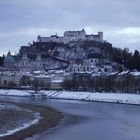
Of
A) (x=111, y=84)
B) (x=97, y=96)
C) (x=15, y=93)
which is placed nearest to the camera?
(x=97, y=96)

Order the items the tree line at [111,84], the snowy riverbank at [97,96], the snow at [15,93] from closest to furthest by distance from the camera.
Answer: the snowy riverbank at [97,96] < the tree line at [111,84] < the snow at [15,93]

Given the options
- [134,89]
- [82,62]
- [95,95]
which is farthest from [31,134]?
[82,62]

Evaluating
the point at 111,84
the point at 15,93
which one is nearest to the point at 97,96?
the point at 111,84

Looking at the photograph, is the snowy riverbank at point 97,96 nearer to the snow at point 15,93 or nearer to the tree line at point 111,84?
the snow at point 15,93

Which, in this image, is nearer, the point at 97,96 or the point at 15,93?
the point at 97,96

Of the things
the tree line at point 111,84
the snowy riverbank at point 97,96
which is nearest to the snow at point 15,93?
the snowy riverbank at point 97,96

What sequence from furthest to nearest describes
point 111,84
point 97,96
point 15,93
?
point 15,93 < point 111,84 < point 97,96

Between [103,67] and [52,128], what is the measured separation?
140386mm

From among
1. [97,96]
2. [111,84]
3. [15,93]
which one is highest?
[111,84]

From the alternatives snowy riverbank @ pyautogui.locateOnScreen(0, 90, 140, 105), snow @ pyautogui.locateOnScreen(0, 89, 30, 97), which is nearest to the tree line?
snowy riverbank @ pyautogui.locateOnScreen(0, 90, 140, 105)

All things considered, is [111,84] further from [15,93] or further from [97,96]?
[15,93]

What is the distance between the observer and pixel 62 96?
100875mm

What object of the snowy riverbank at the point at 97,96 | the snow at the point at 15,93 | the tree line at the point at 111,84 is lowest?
the snowy riverbank at the point at 97,96

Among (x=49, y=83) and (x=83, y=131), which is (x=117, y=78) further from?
(x=83, y=131)
